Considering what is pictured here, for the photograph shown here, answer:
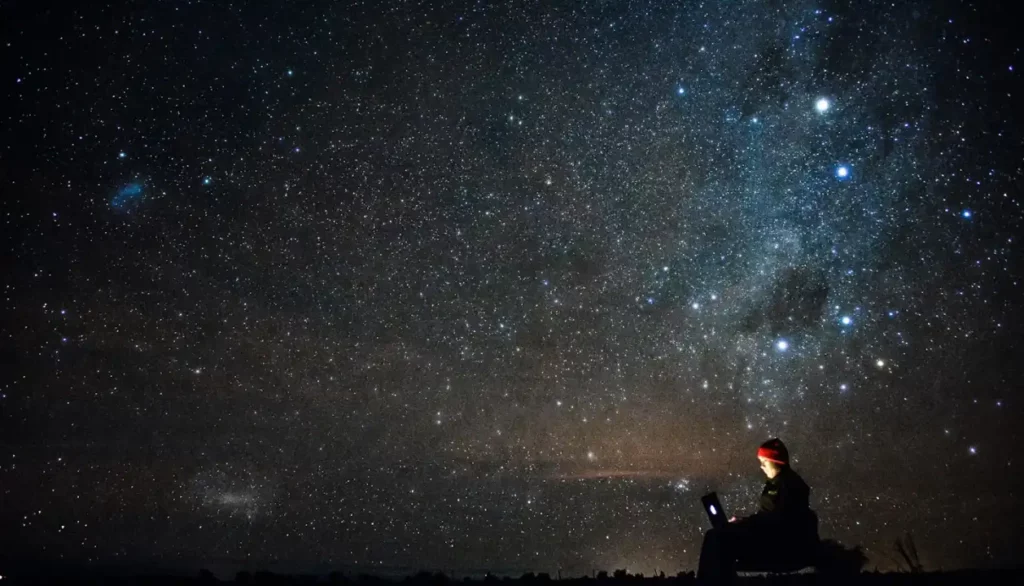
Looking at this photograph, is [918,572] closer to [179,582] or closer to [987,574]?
[987,574]

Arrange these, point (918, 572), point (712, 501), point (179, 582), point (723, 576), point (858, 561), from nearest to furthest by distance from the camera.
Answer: point (723, 576) → point (712, 501) → point (179, 582) → point (918, 572) → point (858, 561)

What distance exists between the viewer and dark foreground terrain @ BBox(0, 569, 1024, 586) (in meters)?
5.02

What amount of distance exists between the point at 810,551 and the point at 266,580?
14.5 ft

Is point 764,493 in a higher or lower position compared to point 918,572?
higher

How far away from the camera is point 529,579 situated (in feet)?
20.2

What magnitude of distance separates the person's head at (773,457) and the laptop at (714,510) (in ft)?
1.90

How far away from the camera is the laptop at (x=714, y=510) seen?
172 inches

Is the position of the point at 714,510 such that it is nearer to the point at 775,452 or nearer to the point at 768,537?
the point at 768,537

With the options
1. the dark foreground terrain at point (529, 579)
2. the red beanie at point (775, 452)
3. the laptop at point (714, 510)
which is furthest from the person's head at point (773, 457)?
the dark foreground terrain at point (529, 579)

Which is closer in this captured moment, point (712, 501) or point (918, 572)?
point (712, 501)

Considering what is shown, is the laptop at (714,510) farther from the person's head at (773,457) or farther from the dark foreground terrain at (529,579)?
the dark foreground terrain at (529,579)

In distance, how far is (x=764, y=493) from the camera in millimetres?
4648

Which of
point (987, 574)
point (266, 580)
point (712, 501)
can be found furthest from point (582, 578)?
point (987, 574)

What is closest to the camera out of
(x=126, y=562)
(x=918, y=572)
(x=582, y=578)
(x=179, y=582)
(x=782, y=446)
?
(x=782, y=446)
